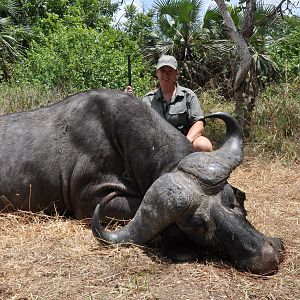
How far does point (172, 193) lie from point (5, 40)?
46.1 feet

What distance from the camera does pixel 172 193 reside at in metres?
3.87

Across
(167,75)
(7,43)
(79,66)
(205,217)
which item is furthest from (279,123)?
(7,43)

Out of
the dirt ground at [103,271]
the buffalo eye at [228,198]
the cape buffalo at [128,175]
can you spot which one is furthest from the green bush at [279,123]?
the buffalo eye at [228,198]

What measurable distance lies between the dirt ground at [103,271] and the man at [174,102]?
175cm

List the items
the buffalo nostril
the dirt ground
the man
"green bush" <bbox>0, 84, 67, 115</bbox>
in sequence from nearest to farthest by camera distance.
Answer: the dirt ground → the buffalo nostril → the man → "green bush" <bbox>0, 84, 67, 115</bbox>

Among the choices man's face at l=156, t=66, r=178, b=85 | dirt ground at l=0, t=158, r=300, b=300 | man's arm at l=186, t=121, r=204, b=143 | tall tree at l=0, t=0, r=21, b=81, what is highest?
man's face at l=156, t=66, r=178, b=85

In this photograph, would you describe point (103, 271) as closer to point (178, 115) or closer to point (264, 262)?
point (264, 262)

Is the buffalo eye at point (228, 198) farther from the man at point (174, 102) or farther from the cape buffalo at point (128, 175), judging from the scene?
the man at point (174, 102)

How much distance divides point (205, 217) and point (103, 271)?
84 centimetres

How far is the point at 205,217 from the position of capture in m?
3.85

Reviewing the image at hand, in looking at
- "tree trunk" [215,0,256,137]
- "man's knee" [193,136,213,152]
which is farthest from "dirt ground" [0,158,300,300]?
"tree trunk" [215,0,256,137]

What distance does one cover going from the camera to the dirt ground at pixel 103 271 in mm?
3438

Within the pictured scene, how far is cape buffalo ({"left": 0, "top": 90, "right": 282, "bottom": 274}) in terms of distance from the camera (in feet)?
12.6

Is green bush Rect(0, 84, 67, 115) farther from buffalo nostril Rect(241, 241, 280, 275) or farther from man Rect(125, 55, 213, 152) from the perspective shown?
buffalo nostril Rect(241, 241, 280, 275)
